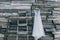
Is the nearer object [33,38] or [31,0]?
[33,38]

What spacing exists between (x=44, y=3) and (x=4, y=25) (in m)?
0.78

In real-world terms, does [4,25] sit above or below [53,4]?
below

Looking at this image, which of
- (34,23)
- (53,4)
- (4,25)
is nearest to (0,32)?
(4,25)

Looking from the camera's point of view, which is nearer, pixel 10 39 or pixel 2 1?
pixel 10 39

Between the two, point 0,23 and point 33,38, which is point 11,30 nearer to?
point 0,23

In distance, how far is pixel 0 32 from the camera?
2.46m

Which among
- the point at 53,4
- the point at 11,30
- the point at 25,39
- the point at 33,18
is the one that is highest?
the point at 53,4

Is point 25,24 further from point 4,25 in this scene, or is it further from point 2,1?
point 2,1

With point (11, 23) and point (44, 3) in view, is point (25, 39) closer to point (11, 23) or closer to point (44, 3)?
point (11, 23)

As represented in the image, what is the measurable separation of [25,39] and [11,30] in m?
0.28

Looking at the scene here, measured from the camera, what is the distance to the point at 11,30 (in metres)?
2.45

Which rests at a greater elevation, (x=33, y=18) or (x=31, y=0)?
(x=31, y=0)

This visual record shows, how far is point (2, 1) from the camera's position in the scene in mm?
2588

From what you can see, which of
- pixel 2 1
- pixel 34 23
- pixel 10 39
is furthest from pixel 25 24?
pixel 2 1
